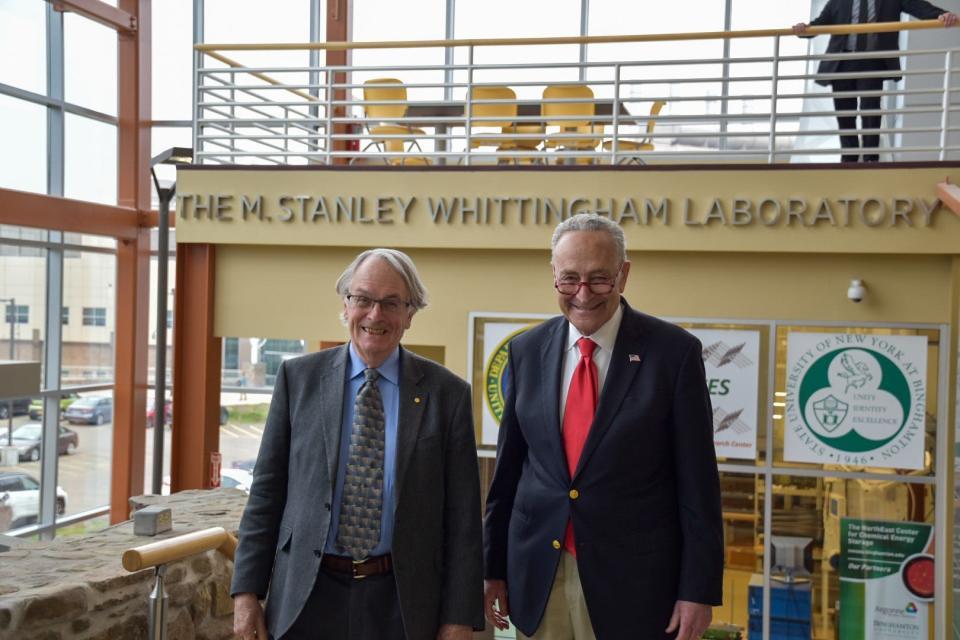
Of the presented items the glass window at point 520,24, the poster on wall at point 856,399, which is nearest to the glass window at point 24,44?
the glass window at point 520,24

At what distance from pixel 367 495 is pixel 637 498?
29.8 inches

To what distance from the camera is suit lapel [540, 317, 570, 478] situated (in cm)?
278

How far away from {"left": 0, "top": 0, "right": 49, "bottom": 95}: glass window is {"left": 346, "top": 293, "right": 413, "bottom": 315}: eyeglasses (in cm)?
982

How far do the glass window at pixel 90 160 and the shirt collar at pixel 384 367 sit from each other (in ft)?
32.8

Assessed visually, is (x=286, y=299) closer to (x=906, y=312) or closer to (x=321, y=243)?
(x=321, y=243)

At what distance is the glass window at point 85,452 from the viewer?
486 inches

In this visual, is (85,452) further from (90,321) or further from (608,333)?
(608,333)

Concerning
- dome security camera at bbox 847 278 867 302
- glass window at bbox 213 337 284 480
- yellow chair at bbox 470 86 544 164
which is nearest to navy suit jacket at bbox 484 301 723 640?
dome security camera at bbox 847 278 867 302

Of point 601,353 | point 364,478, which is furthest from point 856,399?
point 364,478

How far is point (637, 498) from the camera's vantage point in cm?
273

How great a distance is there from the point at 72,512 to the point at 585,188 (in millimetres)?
8886

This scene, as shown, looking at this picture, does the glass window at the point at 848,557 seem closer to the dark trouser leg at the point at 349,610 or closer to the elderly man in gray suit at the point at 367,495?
the elderly man in gray suit at the point at 367,495

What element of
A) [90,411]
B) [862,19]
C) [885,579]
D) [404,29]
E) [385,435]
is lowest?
[885,579]

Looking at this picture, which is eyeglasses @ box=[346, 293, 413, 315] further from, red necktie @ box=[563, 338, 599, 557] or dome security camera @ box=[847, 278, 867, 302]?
dome security camera @ box=[847, 278, 867, 302]
